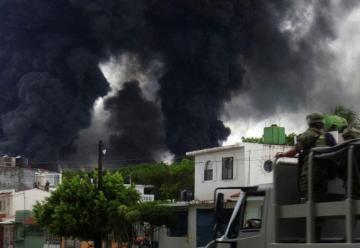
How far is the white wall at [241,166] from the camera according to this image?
104ft

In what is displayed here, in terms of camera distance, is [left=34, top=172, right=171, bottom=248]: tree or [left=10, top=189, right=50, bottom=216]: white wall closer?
[left=34, top=172, right=171, bottom=248]: tree

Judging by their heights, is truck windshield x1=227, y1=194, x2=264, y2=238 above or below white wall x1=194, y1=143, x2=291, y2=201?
below

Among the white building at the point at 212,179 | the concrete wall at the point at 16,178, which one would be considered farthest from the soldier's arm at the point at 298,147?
the concrete wall at the point at 16,178

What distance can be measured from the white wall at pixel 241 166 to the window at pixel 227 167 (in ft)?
0.63

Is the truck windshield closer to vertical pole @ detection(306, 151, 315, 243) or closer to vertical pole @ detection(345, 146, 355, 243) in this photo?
vertical pole @ detection(306, 151, 315, 243)

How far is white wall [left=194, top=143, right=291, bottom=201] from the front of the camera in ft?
104

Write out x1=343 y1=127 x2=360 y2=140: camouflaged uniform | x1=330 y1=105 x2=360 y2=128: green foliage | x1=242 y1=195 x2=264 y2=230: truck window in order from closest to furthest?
x1=343 y1=127 x2=360 y2=140: camouflaged uniform → x1=242 y1=195 x2=264 y2=230: truck window → x1=330 y1=105 x2=360 y2=128: green foliage

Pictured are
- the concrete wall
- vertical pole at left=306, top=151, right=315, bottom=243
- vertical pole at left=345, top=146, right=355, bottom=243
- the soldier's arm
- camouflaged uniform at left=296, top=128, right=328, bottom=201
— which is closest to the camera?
vertical pole at left=345, top=146, right=355, bottom=243

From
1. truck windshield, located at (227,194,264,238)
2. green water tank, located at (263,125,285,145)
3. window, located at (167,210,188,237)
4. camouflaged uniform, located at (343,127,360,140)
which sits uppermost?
green water tank, located at (263,125,285,145)

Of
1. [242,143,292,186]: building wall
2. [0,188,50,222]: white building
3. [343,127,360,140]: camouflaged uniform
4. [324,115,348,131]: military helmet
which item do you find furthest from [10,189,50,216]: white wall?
[343,127,360,140]: camouflaged uniform

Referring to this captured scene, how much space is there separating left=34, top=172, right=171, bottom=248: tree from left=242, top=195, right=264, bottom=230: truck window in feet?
74.8

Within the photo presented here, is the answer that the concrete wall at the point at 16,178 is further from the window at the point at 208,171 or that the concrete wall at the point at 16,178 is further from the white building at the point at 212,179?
the window at the point at 208,171

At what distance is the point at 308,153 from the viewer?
291 inches

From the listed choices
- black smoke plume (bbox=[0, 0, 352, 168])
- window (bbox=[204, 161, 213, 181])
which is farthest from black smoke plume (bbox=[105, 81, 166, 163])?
window (bbox=[204, 161, 213, 181])
